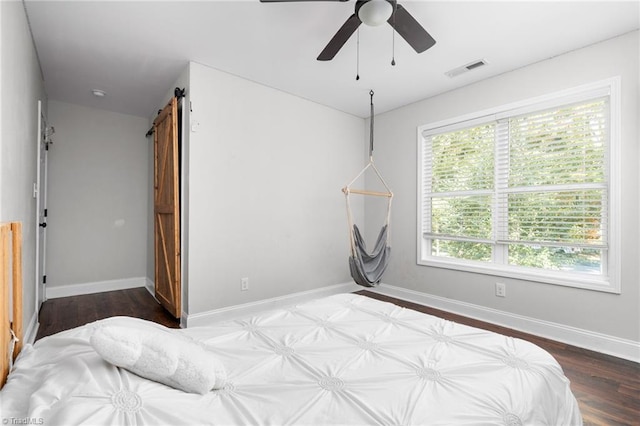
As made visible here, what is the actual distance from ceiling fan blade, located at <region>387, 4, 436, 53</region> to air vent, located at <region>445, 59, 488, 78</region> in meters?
1.08

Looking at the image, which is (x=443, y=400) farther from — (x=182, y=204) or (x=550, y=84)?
(x=550, y=84)

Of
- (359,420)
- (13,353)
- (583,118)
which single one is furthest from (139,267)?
(583,118)

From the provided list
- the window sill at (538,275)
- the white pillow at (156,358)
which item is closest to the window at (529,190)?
the window sill at (538,275)

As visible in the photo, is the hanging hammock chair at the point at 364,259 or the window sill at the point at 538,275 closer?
the window sill at the point at 538,275

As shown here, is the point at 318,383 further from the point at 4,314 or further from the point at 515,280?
Answer: the point at 515,280

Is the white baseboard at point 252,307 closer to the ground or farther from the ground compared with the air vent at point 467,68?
closer to the ground

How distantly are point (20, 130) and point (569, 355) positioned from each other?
4.25m

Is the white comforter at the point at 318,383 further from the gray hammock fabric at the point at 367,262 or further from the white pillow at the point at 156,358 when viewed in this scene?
the gray hammock fabric at the point at 367,262

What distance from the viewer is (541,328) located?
109 inches

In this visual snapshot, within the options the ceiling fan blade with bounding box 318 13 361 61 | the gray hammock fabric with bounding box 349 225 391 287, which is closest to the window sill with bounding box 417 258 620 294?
the gray hammock fabric with bounding box 349 225 391 287

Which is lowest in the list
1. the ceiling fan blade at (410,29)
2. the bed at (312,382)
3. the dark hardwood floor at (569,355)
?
the dark hardwood floor at (569,355)

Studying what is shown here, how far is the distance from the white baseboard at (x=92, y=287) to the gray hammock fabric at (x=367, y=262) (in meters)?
3.22

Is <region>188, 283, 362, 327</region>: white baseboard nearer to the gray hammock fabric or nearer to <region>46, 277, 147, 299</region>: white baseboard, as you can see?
the gray hammock fabric

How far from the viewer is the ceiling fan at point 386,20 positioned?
1771mm
